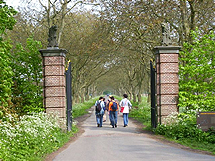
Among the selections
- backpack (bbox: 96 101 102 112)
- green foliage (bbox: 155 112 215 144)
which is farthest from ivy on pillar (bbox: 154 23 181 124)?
backpack (bbox: 96 101 102 112)

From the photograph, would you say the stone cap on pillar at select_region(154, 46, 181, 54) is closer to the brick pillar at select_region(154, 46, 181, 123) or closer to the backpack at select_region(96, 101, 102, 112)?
the brick pillar at select_region(154, 46, 181, 123)

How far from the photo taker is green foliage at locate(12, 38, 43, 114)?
14.7m

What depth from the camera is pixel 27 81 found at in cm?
1490

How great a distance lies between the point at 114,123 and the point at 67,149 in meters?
7.41

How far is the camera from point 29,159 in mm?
8195

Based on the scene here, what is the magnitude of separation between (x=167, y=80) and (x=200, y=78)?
1.43 meters

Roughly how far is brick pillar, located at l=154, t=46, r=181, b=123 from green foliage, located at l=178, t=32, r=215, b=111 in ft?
1.09

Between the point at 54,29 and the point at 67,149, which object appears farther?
the point at 54,29

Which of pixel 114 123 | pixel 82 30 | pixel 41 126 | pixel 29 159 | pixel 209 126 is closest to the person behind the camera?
pixel 29 159

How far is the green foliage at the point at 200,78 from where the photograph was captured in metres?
13.5

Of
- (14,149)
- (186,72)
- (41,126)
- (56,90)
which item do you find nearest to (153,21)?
(186,72)

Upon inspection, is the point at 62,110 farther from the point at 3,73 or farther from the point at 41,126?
the point at 3,73

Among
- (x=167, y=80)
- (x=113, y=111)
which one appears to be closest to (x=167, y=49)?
(x=167, y=80)

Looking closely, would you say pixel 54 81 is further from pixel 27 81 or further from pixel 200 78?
pixel 200 78
